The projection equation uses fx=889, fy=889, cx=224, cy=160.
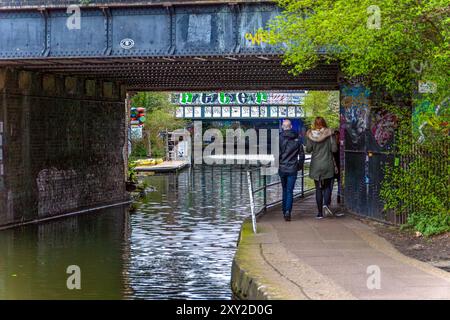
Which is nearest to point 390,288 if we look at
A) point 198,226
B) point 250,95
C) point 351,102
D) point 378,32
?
point 378,32

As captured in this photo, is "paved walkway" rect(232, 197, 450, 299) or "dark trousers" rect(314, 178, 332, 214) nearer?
"paved walkway" rect(232, 197, 450, 299)

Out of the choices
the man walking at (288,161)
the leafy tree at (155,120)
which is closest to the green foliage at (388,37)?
the man walking at (288,161)

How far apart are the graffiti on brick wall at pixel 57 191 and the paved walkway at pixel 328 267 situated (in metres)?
9.56

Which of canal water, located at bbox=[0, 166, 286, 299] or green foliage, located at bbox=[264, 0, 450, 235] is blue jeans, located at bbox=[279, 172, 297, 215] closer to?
canal water, located at bbox=[0, 166, 286, 299]

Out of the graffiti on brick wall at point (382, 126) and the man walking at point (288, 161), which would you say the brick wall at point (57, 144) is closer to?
the man walking at point (288, 161)

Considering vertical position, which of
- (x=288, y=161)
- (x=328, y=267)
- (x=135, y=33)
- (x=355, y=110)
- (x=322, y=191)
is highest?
(x=135, y=33)

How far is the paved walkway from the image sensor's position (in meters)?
A: 9.67

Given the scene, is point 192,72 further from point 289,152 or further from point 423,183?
point 423,183

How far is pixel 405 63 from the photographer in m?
15.1

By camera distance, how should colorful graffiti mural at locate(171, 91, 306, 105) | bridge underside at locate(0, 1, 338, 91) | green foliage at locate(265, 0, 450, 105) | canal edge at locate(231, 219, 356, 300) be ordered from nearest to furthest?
canal edge at locate(231, 219, 356, 300), green foliage at locate(265, 0, 450, 105), bridge underside at locate(0, 1, 338, 91), colorful graffiti mural at locate(171, 91, 306, 105)

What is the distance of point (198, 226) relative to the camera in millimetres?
21578

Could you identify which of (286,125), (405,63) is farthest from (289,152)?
(405,63)

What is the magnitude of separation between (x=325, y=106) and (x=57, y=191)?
100 ft

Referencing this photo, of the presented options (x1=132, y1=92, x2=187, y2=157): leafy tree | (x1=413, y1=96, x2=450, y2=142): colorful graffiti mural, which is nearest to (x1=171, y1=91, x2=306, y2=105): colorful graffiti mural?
(x1=132, y1=92, x2=187, y2=157): leafy tree
